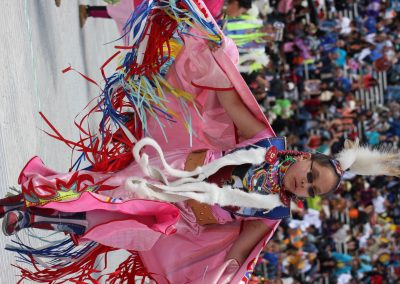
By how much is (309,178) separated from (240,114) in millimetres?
426

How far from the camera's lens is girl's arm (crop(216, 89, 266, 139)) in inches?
93.6

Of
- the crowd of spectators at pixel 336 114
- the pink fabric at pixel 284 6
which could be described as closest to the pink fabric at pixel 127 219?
the crowd of spectators at pixel 336 114

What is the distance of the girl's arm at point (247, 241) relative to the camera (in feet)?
7.72

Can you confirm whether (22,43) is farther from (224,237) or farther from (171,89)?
(224,237)

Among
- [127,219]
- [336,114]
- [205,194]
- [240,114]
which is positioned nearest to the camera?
[127,219]

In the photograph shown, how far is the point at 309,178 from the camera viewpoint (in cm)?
215

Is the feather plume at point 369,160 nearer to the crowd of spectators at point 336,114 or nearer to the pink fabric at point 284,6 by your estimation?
the crowd of spectators at point 336,114

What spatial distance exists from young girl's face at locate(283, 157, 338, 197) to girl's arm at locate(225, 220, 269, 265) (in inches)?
10.5

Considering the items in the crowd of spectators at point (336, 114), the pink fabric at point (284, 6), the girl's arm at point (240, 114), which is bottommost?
the crowd of spectators at point (336, 114)

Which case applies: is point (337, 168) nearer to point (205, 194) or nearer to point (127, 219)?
point (205, 194)

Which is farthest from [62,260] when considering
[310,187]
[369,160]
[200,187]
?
[369,160]

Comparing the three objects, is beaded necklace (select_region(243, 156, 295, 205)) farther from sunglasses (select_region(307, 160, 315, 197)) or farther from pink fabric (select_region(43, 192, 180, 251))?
pink fabric (select_region(43, 192, 180, 251))

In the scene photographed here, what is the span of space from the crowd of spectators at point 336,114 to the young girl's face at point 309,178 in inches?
191

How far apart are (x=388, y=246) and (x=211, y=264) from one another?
6314 millimetres
